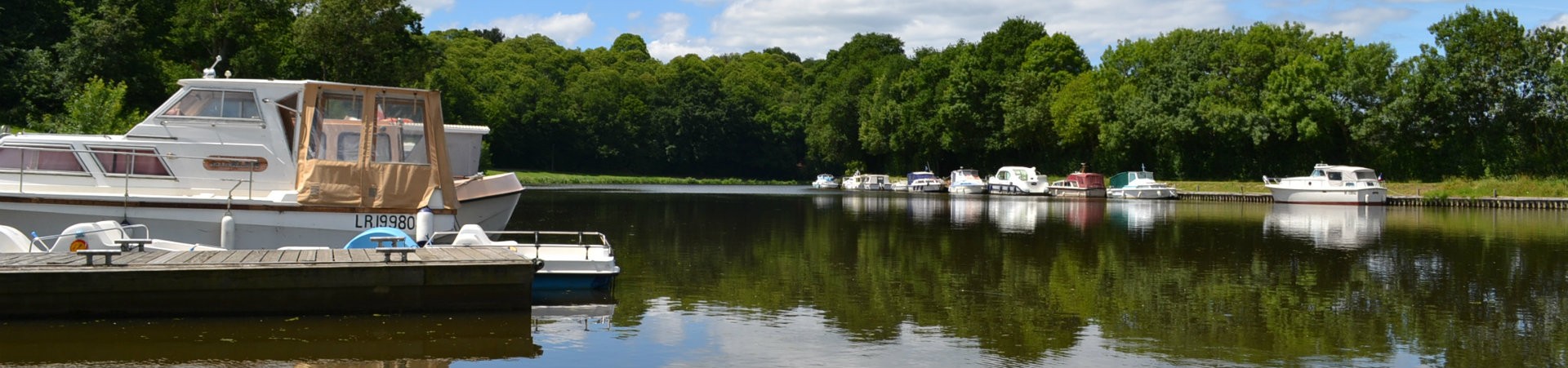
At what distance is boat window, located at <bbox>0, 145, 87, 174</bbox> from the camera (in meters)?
19.4

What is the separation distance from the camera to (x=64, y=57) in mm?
52188

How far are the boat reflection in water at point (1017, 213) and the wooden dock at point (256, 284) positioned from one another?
19.5 metres

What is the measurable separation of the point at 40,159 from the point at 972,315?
575 inches

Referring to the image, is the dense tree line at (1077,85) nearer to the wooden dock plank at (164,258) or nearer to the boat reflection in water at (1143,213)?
the boat reflection in water at (1143,213)

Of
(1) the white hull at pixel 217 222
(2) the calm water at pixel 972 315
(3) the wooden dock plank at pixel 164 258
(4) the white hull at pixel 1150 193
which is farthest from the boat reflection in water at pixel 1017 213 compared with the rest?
(3) the wooden dock plank at pixel 164 258

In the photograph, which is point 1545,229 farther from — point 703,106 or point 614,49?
point 614,49

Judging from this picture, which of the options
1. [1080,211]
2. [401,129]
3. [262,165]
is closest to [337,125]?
[401,129]

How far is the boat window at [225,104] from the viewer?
20109mm

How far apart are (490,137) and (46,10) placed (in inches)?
2166

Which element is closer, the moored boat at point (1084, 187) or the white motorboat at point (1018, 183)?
the moored boat at point (1084, 187)

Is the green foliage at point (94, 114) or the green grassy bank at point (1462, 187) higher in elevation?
the green foliage at point (94, 114)

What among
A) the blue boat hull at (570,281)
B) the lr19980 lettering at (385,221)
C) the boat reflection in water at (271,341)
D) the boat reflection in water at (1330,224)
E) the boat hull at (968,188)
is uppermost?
the boat hull at (968,188)

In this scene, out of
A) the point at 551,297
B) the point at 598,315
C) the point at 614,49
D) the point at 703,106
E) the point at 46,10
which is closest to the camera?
the point at 598,315

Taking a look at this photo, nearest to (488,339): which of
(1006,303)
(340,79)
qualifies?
(1006,303)
